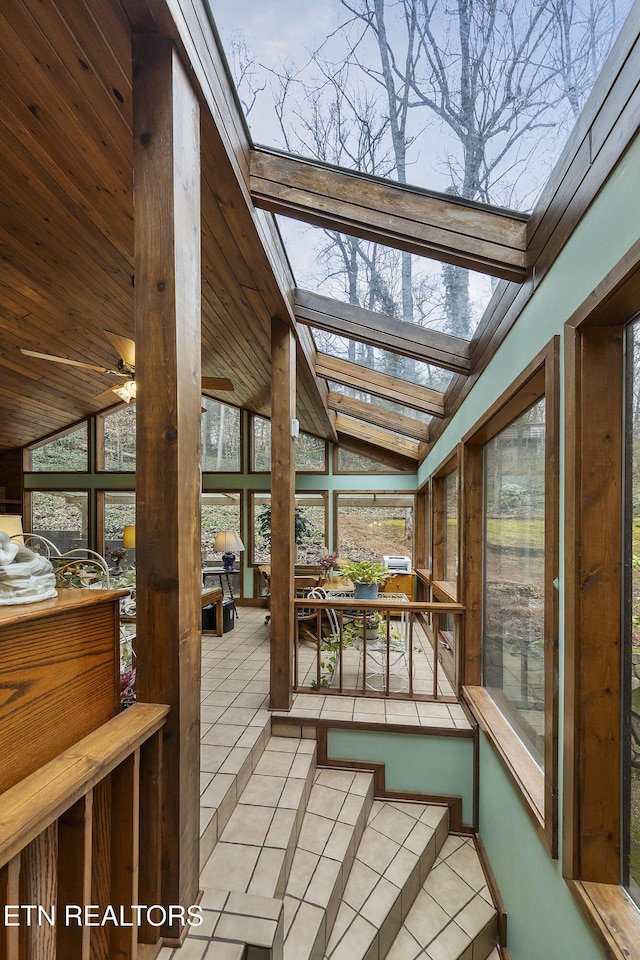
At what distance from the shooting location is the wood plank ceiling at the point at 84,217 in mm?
1446

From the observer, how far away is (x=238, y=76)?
5.21 ft

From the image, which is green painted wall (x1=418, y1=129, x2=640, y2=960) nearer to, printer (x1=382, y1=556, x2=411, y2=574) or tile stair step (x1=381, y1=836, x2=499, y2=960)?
tile stair step (x1=381, y1=836, x2=499, y2=960)

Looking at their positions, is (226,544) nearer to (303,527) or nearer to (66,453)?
(303,527)

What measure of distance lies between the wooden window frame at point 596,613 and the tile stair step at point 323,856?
1.07 meters

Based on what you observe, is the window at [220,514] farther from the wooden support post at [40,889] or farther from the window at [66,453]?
the wooden support post at [40,889]

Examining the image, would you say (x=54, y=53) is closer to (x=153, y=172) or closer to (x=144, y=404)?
(x=153, y=172)

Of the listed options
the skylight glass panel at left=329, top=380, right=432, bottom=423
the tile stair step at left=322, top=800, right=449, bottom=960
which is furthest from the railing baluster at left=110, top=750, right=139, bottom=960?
the skylight glass panel at left=329, top=380, right=432, bottom=423

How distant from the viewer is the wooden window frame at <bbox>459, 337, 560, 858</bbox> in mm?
1531

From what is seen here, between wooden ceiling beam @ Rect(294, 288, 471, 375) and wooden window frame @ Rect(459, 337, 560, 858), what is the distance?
0.55m

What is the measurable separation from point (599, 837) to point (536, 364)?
156 centimetres

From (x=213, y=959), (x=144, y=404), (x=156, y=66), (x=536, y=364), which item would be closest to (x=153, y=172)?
(x=156, y=66)

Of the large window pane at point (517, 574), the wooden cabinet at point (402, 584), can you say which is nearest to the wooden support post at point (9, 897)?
the large window pane at point (517, 574)

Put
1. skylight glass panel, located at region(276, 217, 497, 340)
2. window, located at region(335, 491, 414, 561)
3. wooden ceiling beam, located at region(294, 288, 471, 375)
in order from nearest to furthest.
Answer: skylight glass panel, located at region(276, 217, 497, 340)
wooden ceiling beam, located at region(294, 288, 471, 375)
window, located at region(335, 491, 414, 561)

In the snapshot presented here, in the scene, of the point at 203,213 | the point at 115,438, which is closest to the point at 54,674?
the point at 203,213
